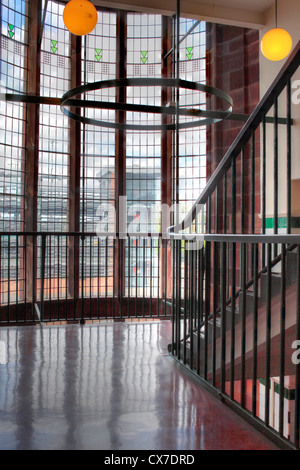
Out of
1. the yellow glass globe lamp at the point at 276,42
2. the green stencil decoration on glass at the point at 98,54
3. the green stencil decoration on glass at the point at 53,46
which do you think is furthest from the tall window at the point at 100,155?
the yellow glass globe lamp at the point at 276,42

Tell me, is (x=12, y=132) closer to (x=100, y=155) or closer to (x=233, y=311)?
(x=100, y=155)

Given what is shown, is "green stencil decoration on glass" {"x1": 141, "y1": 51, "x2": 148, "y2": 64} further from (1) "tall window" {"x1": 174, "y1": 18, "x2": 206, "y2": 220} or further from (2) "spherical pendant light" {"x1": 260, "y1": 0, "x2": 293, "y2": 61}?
(2) "spherical pendant light" {"x1": 260, "y1": 0, "x2": 293, "y2": 61}

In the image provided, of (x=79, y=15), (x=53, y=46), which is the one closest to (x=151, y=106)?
(x=79, y=15)

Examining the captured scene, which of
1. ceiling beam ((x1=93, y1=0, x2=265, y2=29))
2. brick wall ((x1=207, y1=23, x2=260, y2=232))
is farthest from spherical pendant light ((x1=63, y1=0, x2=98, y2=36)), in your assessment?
brick wall ((x1=207, y1=23, x2=260, y2=232))

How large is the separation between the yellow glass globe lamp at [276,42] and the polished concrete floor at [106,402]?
3.00m

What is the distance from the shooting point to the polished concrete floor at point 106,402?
1696mm

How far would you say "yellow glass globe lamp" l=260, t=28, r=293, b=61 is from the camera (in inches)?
157

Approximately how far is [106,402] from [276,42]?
365cm

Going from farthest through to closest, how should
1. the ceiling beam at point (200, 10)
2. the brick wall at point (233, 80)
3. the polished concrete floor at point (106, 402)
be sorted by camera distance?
the brick wall at point (233, 80) → the ceiling beam at point (200, 10) → the polished concrete floor at point (106, 402)

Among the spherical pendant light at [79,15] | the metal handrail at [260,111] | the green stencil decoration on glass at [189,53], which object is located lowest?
the metal handrail at [260,111]

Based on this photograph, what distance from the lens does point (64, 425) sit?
183 cm

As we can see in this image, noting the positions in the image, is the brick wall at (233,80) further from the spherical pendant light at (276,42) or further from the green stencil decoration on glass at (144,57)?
the spherical pendant light at (276,42)

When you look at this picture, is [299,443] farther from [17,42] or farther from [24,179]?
[17,42]

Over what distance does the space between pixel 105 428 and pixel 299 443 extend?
81 centimetres
